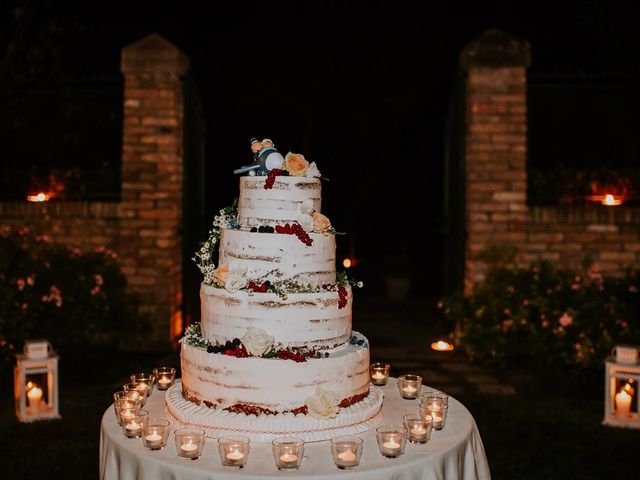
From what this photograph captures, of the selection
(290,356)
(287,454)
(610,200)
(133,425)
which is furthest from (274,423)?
(610,200)

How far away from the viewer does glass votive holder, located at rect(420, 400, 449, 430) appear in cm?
350

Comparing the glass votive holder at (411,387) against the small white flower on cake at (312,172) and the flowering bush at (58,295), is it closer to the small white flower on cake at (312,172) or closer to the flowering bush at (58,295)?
the small white flower on cake at (312,172)

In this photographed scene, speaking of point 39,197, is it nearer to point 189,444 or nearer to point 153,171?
point 153,171

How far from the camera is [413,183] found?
18.7 meters

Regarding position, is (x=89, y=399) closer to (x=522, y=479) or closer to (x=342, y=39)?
(x=522, y=479)

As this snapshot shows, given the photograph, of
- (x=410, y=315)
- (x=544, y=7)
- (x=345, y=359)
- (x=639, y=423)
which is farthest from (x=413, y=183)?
(x=345, y=359)

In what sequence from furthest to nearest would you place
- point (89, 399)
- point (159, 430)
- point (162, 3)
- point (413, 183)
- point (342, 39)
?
point (413, 183), point (342, 39), point (162, 3), point (89, 399), point (159, 430)

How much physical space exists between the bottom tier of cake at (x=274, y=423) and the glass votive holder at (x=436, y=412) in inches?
11.4

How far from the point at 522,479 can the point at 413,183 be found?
14.4 meters

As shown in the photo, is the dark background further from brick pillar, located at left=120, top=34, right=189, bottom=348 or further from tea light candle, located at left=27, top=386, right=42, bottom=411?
tea light candle, located at left=27, top=386, right=42, bottom=411

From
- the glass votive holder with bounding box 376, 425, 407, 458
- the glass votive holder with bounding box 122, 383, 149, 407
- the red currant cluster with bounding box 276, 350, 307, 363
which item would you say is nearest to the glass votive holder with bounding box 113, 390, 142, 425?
the glass votive holder with bounding box 122, 383, 149, 407

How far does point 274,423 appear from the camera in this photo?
11.1 ft

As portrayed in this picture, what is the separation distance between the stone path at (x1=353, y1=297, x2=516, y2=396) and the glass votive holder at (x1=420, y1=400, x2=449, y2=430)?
10.3ft

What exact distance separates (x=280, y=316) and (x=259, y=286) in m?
0.19
